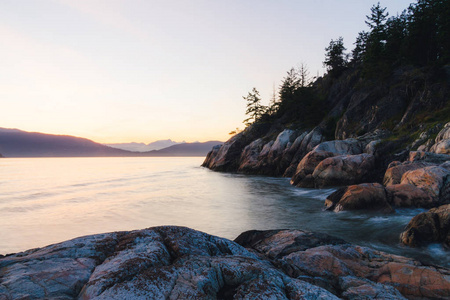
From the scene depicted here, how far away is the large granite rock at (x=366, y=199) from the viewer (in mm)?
13688

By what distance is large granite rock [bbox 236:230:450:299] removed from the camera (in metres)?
4.88

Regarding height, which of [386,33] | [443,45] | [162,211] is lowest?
[162,211]

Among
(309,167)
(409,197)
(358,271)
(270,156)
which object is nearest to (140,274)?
(358,271)

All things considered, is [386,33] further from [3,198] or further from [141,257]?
[3,198]

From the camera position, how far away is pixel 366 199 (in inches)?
551

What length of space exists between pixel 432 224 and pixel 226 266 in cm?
890

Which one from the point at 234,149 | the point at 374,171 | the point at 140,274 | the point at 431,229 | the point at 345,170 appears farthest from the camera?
the point at 234,149

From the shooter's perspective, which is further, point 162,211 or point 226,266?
point 162,211

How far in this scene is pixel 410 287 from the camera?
5156 millimetres

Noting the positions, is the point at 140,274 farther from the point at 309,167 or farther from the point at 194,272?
the point at 309,167

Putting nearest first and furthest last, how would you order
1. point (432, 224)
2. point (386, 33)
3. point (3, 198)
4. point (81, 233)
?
point (432, 224)
point (81, 233)
point (3, 198)
point (386, 33)

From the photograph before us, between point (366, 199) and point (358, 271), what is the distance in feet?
31.4

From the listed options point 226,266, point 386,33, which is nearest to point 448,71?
point 386,33

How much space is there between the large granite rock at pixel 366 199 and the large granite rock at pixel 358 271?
8245 mm
